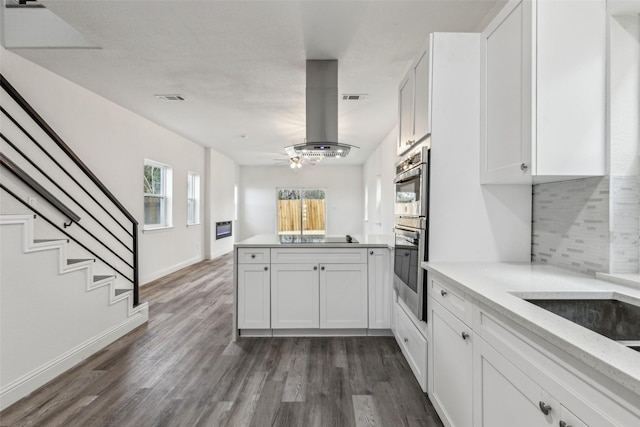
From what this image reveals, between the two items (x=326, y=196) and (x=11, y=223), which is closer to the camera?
(x=11, y=223)

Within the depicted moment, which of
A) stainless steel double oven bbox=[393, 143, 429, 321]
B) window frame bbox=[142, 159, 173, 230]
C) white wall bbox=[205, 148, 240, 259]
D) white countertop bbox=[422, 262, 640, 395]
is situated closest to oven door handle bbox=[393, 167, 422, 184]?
stainless steel double oven bbox=[393, 143, 429, 321]

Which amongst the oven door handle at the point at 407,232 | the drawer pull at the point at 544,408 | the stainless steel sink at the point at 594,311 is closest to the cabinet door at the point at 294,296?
the oven door handle at the point at 407,232

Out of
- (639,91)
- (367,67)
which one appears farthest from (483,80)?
(367,67)

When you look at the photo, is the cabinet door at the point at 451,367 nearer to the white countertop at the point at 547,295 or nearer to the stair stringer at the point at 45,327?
the white countertop at the point at 547,295

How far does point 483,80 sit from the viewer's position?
1.92 meters

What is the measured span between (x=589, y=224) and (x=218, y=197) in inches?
289

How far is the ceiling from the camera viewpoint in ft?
7.48

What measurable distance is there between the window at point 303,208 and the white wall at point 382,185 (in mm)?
1930

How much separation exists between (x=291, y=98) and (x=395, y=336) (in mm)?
2945

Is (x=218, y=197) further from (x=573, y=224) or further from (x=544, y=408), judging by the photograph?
(x=544, y=408)

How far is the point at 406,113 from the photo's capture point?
2.49m

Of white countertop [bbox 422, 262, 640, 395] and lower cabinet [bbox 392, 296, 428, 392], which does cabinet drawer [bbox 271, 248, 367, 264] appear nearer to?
lower cabinet [bbox 392, 296, 428, 392]

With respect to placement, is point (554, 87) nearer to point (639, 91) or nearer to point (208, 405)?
point (639, 91)

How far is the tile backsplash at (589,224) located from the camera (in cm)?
149
